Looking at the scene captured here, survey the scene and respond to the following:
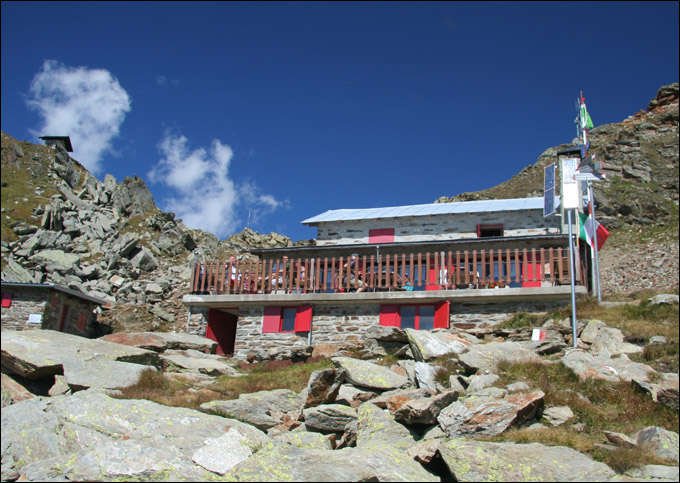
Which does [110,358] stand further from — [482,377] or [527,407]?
[527,407]

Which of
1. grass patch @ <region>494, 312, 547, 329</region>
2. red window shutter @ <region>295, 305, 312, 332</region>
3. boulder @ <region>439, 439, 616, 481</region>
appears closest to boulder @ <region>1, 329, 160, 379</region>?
red window shutter @ <region>295, 305, 312, 332</region>

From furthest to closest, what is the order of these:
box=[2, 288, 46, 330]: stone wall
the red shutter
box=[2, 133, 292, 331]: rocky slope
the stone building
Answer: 1. box=[2, 133, 292, 331]: rocky slope
2. box=[2, 288, 46, 330]: stone wall
3. the stone building
4. the red shutter

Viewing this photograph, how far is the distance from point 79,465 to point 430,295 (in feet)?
45.3

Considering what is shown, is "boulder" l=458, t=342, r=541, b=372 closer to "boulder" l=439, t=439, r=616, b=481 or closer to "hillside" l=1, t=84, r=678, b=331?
"boulder" l=439, t=439, r=616, b=481

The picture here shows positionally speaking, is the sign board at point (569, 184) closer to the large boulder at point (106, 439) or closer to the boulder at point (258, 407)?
the boulder at point (258, 407)

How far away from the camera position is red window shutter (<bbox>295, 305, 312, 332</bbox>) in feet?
68.2

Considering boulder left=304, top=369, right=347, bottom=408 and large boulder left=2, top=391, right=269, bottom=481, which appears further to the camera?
boulder left=304, top=369, right=347, bottom=408

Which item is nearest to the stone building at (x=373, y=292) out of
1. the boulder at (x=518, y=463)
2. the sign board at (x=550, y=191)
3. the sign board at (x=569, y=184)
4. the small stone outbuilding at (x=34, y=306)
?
the sign board at (x=550, y=191)

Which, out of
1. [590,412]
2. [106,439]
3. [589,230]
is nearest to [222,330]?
[106,439]

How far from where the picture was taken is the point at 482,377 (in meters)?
11.9

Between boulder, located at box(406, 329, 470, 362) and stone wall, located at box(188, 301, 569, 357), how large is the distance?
4081 millimetres

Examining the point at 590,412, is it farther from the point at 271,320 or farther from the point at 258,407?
the point at 271,320

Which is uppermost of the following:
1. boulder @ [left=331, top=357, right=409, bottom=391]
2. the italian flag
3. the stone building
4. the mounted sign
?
the mounted sign

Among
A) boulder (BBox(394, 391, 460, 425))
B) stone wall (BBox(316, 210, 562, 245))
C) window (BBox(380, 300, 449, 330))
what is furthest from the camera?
stone wall (BBox(316, 210, 562, 245))
